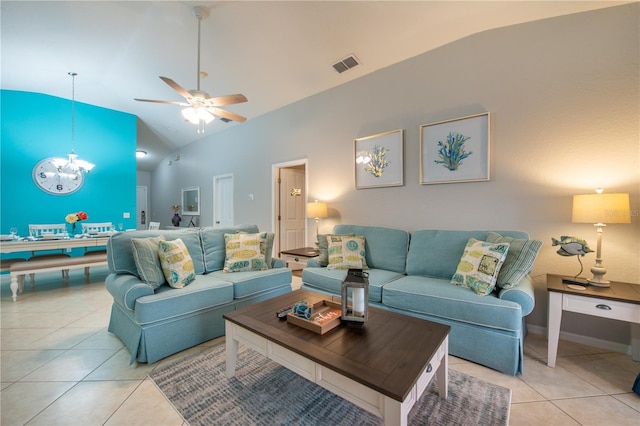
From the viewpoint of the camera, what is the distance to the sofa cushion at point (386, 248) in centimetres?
293

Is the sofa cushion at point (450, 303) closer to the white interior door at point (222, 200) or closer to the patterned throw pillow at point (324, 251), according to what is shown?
the patterned throw pillow at point (324, 251)

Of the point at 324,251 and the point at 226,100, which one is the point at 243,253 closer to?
the point at 324,251

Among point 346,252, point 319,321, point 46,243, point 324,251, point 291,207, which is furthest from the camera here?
point 291,207

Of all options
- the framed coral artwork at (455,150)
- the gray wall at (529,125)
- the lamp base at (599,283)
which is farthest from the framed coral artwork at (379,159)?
the lamp base at (599,283)

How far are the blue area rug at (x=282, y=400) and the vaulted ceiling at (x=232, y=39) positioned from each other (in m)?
3.22

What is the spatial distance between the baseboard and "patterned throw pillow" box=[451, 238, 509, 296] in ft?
3.25

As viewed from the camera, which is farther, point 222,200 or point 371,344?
point 222,200

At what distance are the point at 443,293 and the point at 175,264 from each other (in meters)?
2.34

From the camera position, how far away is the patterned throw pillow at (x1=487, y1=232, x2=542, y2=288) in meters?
1.99

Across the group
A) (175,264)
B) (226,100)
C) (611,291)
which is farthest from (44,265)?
(611,291)

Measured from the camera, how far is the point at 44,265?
3.50 m

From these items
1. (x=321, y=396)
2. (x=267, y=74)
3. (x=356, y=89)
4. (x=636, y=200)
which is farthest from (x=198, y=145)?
(x=636, y=200)

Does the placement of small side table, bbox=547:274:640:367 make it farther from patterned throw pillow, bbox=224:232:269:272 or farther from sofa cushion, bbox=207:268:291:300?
patterned throw pillow, bbox=224:232:269:272

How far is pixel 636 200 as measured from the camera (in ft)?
6.86
